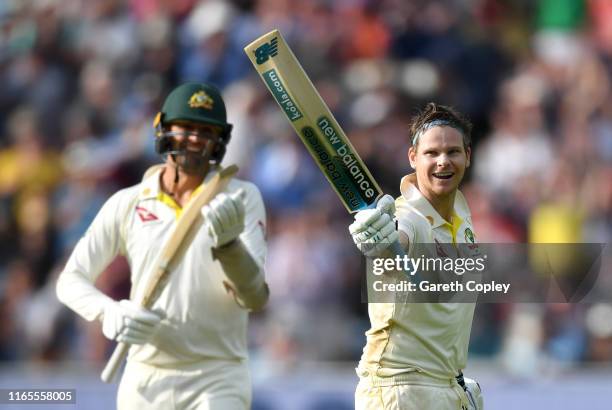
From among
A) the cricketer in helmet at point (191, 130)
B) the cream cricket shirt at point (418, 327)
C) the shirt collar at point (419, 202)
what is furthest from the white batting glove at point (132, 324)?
the shirt collar at point (419, 202)

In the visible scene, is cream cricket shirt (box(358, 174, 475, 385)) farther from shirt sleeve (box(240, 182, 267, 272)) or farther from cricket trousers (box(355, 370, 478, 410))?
shirt sleeve (box(240, 182, 267, 272))

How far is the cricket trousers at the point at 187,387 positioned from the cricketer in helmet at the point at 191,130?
841 millimetres

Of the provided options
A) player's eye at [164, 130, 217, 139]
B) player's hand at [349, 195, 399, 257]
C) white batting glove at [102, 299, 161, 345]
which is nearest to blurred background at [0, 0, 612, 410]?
white batting glove at [102, 299, 161, 345]

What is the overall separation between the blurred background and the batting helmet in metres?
2.72

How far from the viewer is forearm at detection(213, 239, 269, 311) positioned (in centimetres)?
503

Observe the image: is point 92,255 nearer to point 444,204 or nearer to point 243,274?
point 243,274

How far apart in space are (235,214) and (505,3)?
6.75 meters

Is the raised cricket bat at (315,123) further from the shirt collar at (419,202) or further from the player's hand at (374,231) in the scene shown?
the player's hand at (374,231)

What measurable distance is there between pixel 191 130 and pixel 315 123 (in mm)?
911

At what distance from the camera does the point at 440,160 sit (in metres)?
4.57

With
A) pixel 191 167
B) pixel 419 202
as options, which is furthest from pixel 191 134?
pixel 419 202

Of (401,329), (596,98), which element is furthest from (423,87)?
(401,329)

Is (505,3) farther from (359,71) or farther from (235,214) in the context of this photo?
(235,214)

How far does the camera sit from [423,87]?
396 inches
